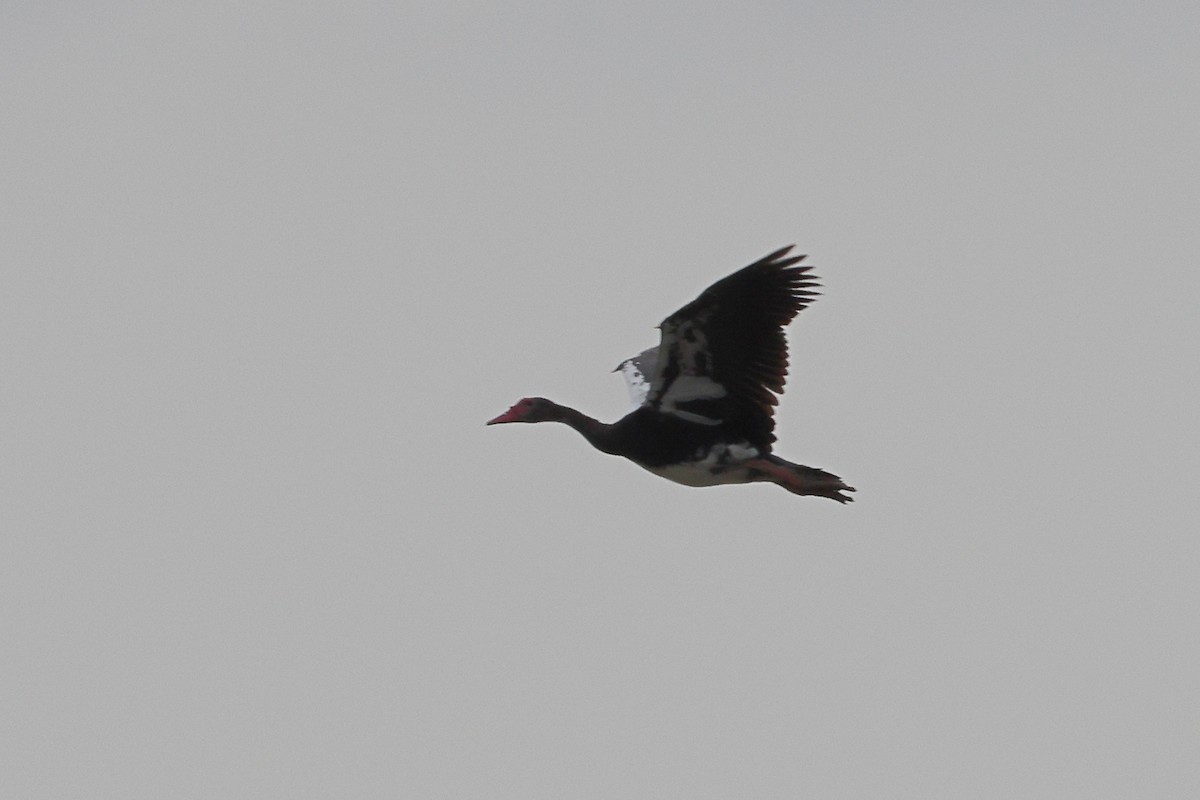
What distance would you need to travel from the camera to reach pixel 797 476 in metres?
21.9

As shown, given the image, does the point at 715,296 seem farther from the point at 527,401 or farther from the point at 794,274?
the point at 527,401

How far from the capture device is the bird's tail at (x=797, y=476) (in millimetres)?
21875

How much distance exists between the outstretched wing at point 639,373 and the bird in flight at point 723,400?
29cm

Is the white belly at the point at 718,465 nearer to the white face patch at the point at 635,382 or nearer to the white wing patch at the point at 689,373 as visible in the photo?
the white wing patch at the point at 689,373

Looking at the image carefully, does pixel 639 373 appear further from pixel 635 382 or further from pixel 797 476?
pixel 797 476

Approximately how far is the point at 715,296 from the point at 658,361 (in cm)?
79

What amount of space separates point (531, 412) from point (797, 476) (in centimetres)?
225

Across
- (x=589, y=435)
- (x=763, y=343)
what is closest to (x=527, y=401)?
(x=589, y=435)

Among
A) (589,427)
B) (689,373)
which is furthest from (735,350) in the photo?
(589,427)

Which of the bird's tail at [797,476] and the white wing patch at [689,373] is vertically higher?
the white wing patch at [689,373]

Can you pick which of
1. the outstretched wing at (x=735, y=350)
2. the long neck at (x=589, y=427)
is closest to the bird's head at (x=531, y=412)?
the long neck at (x=589, y=427)

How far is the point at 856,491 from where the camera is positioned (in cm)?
2208

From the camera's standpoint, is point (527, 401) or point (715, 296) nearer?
point (715, 296)

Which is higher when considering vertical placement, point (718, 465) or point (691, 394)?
point (691, 394)
